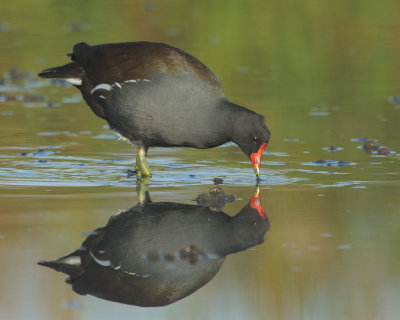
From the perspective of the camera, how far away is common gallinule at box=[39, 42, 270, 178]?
7309mm

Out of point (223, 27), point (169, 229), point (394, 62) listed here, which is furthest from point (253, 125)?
point (223, 27)

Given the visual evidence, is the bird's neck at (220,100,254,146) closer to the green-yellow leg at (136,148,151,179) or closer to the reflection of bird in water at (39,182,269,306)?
the green-yellow leg at (136,148,151,179)

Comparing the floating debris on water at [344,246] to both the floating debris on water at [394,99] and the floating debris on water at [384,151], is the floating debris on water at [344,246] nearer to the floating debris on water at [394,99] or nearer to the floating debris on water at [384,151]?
the floating debris on water at [384,151]

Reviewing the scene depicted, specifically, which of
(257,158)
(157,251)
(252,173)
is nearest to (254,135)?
(257,158)

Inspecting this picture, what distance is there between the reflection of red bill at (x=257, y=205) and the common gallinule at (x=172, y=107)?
0.64m

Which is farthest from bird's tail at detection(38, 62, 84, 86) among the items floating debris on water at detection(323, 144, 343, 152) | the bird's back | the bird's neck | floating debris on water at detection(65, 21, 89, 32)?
floating debris on water at detection(65, 21, 89, 32)

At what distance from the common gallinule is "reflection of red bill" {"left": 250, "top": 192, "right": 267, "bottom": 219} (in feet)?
2.10

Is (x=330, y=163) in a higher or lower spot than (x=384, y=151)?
lower

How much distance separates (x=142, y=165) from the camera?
7.69 metres

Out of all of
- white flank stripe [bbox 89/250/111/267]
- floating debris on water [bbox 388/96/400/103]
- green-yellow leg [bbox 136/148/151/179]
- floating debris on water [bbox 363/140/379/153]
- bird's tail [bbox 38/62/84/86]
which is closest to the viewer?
white flank stripe [bbox 89/250/111/267]

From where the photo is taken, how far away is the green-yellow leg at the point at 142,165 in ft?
24.9

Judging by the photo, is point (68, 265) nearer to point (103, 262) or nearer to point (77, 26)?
point (103, 262)

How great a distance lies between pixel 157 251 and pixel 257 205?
55.4 inches

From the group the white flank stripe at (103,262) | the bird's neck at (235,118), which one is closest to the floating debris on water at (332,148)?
the bird's neck at (235,118)
